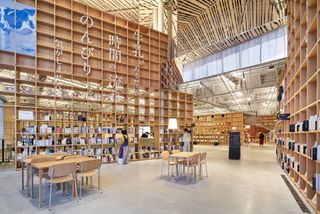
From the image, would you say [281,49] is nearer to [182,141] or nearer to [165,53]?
[165,53]

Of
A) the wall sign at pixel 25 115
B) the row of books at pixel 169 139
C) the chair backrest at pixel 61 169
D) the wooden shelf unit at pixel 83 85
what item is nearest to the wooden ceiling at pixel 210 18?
the wooden shelf unit at pixel 83 85

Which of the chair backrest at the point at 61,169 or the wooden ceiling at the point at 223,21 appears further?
the wooden ceiling at the point at 223,21

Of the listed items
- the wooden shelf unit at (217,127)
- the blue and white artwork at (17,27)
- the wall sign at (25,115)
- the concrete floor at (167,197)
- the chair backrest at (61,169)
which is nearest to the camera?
the concrete floor at (167,197)

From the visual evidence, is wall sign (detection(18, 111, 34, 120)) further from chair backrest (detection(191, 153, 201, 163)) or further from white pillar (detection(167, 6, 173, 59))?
white pillar (detection(167, 6, 173, 59))

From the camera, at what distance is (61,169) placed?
3.81 metres

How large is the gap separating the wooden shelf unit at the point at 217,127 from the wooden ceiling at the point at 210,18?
11.7m

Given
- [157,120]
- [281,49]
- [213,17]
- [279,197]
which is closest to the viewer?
[279,197]

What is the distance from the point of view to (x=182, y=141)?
1057cm

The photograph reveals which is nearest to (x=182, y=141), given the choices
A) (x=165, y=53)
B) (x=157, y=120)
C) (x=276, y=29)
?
(x=157, y=120)

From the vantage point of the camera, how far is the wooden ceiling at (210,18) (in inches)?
317

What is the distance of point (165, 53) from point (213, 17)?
2.65 meters

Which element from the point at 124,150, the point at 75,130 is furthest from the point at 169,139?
the point at 75,130

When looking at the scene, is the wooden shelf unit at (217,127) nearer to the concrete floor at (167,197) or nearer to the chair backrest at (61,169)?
the concrete floor at (167,197)

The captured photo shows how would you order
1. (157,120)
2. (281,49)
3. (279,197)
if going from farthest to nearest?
(157,120) < (281,49) < (279,197)
